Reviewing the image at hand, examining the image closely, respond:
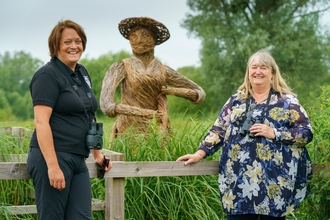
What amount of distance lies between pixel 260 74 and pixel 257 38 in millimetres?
20329

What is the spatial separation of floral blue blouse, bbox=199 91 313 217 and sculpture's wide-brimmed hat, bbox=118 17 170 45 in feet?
9.87

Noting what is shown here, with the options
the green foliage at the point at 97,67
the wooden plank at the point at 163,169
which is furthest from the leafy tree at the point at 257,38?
the wooden plank at the point at 163,169

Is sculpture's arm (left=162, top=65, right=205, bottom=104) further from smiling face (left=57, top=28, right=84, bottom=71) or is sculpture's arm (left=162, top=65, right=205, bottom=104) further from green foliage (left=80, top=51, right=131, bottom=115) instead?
green foliage (left=80, top=51, right=131, bottom=115)

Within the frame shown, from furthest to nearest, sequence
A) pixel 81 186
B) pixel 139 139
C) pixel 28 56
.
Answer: pixel 28 56, pixel 139 139, pixel 81 186

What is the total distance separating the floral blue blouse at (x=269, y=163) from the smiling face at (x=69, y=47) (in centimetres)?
117

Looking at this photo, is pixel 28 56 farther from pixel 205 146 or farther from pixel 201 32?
pixel 205 146

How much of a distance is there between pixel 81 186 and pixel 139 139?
225cm

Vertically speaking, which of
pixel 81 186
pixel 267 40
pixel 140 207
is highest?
pixel 267 40

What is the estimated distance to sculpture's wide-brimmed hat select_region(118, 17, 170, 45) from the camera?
6.88 meters

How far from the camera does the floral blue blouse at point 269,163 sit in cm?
395

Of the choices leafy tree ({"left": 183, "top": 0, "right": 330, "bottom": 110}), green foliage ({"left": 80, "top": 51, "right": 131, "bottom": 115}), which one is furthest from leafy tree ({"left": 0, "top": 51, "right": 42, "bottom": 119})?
leafy tree ({"left": 183, "top": 0, "right": 330, "bottom": 110})

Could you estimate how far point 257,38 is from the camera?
945 inches

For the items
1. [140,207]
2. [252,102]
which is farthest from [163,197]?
[252,102]

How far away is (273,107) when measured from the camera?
405 centimetres
